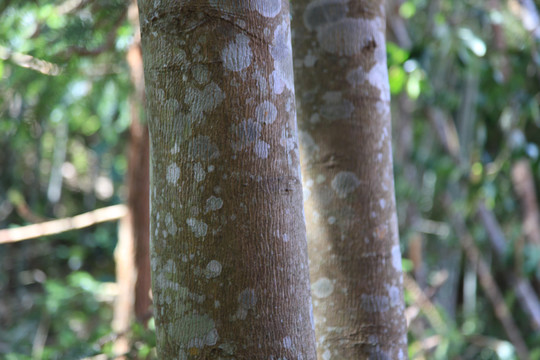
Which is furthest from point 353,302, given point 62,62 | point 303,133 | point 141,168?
point 141,168

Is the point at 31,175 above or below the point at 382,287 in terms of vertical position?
above

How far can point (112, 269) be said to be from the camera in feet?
17.2

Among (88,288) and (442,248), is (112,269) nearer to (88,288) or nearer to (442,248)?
(88,288)

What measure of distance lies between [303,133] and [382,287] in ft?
0.96

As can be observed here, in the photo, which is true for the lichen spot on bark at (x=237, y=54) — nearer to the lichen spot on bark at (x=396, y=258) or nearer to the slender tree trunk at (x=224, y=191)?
the slender tree trunk at (x=224, y=191)

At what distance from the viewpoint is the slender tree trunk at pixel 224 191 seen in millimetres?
556

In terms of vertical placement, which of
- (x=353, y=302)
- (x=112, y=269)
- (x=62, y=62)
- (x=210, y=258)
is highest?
(x=62, y=62)

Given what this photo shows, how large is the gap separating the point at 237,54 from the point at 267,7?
72 mm

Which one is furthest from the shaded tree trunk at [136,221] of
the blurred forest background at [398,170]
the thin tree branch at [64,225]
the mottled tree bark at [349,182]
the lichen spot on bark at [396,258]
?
the lichen spot on bark at [396,258]

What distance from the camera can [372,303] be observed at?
0.84m

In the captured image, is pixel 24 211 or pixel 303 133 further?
pixel 24 211

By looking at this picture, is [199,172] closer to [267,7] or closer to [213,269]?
[213,269]

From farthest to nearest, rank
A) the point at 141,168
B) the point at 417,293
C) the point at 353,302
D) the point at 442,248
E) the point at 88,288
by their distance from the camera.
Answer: the point at 442,248 < the point at 88,288 < the point at 417,293 < the point at 141,168 < the point at 353,302

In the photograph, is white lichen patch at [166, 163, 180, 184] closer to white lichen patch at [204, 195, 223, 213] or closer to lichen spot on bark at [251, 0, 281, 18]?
white lichen patch at [204, 195, 223, 213]
